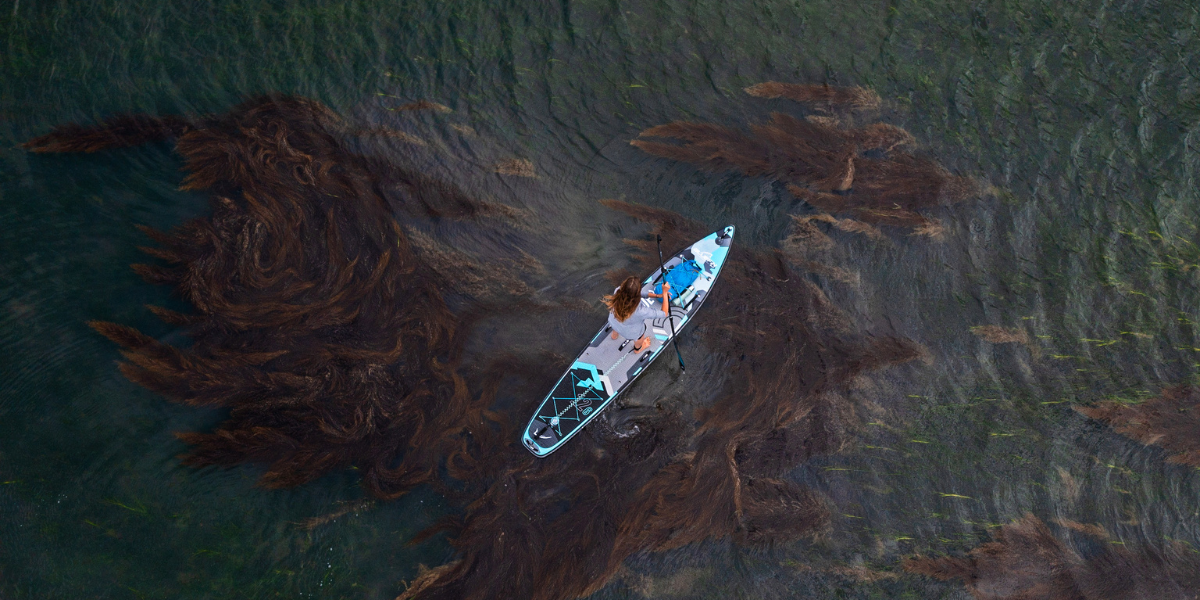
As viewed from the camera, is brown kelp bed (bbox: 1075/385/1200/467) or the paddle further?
brown kelp bed (bbox: 1075/385/1200/467)

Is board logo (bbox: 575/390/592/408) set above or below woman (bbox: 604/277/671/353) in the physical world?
below

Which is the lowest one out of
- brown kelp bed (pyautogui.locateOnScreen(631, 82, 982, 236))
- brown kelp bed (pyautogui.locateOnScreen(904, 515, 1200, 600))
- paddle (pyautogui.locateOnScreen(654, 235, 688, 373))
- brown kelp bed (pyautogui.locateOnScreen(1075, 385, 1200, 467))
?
brown kelp bed (pyautogui.locateOnScreen(904, 515, 1200, 600))

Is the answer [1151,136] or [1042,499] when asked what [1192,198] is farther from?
[1042,499]

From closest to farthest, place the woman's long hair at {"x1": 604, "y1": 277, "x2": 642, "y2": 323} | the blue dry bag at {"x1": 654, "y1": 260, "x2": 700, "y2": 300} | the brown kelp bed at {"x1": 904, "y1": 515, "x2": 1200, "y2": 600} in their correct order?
the woman's long hair at {"x1": 604, "y1": 277, "x2": 642, "y2": 323} → the brown kelp bed at {"x1": 904, "y1": 515, "x2": 1200, "y2": 600} → the blue dry bag at {"x1": 654, "y1": 260, "x2": 700, "y2": 300}

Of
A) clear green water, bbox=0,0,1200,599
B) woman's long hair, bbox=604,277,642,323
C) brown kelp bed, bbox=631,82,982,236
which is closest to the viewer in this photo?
woman's long hair, bbox=604,277,642,323

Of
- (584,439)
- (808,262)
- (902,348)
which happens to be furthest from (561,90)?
(902,348)

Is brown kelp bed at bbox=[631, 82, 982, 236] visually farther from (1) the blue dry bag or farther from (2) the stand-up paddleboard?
(2) the stand-up paddleboard

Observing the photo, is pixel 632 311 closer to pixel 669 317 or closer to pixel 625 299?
pixel 625 299

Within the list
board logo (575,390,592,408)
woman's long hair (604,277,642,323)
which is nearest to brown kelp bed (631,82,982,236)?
woman's long hair (604,277,642,323)
